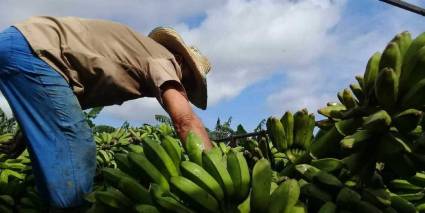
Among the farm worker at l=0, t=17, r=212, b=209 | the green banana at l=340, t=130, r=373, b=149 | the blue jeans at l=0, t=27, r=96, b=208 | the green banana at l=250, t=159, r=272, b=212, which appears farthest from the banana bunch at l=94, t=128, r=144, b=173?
the green banana at l=340, t=130, r=373, b=149

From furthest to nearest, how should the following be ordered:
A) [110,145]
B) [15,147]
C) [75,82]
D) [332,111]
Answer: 1. [110,145]
2. [15,147]
3. [75,82]
4. [332,111]

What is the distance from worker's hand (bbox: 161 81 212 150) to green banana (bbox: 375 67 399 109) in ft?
2.67

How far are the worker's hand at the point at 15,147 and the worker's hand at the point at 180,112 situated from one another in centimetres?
115

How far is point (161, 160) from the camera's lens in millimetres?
1781

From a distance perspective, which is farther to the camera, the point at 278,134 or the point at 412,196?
the point at 278,134

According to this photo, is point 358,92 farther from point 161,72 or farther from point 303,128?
point 161,72

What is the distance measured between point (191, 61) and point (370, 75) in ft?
4.59

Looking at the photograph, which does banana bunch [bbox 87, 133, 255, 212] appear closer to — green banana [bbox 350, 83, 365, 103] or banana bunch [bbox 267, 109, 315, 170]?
banana bunch [bbox 267, 109, 315, 170]

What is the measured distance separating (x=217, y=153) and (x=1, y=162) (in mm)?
1888

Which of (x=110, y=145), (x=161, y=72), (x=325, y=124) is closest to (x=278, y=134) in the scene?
(x=325, y=124)

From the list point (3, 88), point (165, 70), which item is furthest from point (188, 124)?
point (3, 88)

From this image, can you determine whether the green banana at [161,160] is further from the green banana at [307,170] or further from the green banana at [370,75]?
the green banana at [370,75]

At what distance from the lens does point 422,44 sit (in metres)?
1.50

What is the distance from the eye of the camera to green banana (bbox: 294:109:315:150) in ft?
6.12
